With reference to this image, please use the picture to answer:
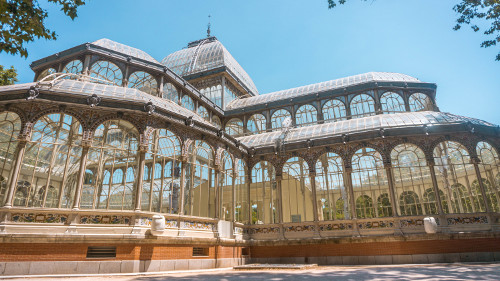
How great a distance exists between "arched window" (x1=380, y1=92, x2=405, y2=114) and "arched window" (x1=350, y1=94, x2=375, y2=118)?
0.86 meters

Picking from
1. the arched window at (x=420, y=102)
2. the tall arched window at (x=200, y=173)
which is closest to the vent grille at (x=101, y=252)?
the tall arched window at (x=200, y=173)

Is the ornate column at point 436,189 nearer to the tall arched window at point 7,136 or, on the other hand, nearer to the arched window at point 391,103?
the arched window at point 391,103

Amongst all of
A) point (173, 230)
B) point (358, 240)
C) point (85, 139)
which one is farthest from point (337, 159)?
point (85, 139)

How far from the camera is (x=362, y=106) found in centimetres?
2586

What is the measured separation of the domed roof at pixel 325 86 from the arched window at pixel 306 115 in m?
1.54

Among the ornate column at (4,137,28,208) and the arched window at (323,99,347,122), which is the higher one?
the arched window at (323,99,347,122)

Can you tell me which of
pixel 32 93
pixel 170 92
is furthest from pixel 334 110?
pixel 32 93

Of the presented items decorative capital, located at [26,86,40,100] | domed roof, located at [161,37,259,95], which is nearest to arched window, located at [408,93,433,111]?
domed roof, located at [161,37,259,95]

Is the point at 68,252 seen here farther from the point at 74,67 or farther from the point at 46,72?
the point at 46,72

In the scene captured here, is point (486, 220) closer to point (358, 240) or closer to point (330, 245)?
point (358, 240)

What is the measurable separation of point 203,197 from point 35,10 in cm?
1780

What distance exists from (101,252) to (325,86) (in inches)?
903

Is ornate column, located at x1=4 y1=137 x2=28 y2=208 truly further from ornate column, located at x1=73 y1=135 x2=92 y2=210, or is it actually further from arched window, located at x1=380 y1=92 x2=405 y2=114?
arched window, located at x1=380 y1=92 x2=405 y2=114

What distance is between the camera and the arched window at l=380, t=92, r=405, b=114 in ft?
81.8
